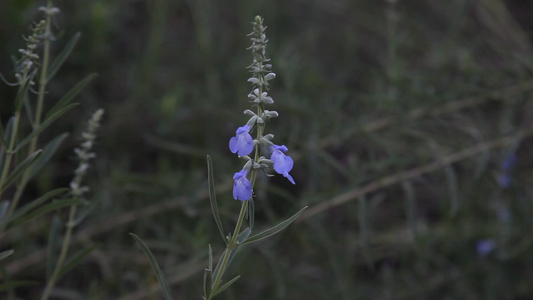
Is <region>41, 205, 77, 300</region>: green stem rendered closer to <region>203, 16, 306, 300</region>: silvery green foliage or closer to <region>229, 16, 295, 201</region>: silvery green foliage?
<region>203, 16, 306, 300</region>: silvery green foliage

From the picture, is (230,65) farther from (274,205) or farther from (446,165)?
(446,165)

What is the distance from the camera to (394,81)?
8.79ft

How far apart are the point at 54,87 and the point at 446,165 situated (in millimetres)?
1990

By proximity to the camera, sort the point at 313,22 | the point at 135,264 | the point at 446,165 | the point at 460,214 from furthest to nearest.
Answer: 1. the point at 313,22
2. the point at 460,214
3. the point at 135,264
4. the point at 446,165

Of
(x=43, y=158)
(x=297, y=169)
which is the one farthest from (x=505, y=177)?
(x=43, y=158)

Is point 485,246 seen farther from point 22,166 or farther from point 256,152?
point 22,166

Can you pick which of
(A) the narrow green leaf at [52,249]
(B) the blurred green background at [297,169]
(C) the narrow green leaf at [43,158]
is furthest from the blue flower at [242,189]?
(B) the blurred green background at [297,169]

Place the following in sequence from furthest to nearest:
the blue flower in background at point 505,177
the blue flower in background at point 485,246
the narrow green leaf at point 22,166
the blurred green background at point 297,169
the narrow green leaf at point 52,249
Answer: the blue flower in background at point 485,246 → the blue flower in background at point 505,177 → the blurred green background at point 297,169 → the narrow green leaf at point 52,249 → the narrow green leaf at point 22,166

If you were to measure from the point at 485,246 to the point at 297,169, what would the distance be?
1126 mm

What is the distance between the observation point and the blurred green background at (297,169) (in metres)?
2.39

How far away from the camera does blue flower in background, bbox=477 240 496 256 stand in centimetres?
279

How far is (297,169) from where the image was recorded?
3.48 m

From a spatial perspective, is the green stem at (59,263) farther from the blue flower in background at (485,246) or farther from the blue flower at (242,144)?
the blue flower in background at (485,246)

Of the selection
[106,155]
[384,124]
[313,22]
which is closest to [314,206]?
[384,124]
